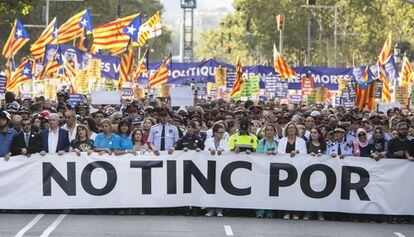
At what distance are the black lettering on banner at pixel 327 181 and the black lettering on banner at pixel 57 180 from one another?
331cm

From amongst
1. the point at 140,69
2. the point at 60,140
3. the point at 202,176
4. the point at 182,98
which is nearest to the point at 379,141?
the point at 202,176

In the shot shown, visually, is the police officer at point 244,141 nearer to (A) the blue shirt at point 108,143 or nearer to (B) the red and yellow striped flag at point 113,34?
(A) the blue shirt at point 108,143

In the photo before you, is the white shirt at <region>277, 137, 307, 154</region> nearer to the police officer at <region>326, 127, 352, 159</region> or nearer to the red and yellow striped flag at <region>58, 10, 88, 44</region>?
the police officer at <region>326, 127, 352, 159</region>

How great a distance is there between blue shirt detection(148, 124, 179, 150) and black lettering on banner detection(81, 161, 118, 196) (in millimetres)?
1815

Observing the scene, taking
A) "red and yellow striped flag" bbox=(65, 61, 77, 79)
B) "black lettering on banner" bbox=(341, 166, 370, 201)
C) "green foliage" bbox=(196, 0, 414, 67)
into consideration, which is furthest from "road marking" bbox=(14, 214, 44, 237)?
"green foliage" bbox=(196, 0, 414, 67)

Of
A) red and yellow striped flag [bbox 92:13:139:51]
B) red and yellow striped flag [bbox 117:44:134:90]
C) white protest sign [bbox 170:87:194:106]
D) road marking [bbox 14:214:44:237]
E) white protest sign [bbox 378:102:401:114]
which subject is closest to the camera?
road marking [bbox 14:214:44:237]

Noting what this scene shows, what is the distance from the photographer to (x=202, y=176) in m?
19.0

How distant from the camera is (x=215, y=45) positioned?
17588cm

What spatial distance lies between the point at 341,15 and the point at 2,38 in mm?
34281

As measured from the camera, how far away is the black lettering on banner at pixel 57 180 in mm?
18797

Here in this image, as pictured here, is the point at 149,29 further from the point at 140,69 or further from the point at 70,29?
the point at 70,29

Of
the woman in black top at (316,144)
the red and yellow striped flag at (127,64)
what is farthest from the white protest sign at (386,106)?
the woman in black top at (316,144)

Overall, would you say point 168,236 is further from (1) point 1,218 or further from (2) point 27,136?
(2) point 27,136

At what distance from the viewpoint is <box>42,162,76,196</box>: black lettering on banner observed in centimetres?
1880
